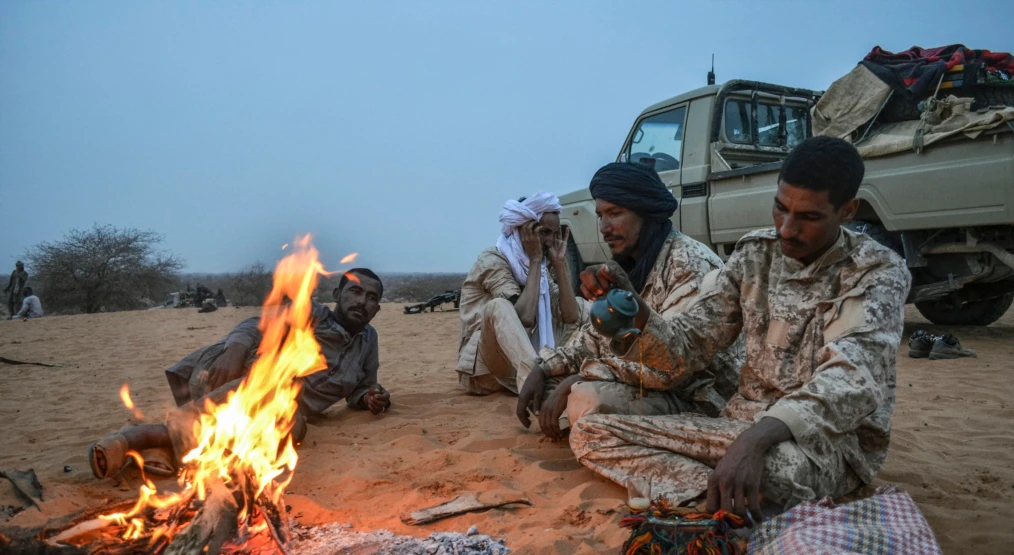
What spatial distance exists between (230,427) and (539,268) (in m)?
2.67

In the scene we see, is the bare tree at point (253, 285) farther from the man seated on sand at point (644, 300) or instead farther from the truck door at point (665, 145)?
the man seated on sand at point (644, 300)

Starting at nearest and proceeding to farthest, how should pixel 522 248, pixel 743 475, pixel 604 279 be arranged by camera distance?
pixel 743 475
pixel 604 279
pixel 522 248

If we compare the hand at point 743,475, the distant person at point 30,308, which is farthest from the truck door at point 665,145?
the distant person at point 30,308

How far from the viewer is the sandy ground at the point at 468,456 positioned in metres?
2.71

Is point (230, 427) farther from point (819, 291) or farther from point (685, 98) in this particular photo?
point (685, 98)

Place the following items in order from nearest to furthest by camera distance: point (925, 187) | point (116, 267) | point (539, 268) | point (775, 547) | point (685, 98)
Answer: point (775, 547)
point (539, 268)
point (925, 187)
point (685, 98)
point (116, 267)

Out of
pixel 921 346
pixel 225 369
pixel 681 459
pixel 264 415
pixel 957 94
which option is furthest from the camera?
pixel 957 94

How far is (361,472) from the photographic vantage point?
11.2 feet

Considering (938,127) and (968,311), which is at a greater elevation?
(938,127)

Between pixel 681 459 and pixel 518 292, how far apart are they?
248 centimetres

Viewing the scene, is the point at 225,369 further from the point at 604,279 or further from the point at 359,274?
the point at 604,279

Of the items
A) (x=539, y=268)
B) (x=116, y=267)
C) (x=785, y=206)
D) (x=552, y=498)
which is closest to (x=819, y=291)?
(x=785, y=206)

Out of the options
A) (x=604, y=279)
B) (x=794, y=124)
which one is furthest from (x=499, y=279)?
(x=794, y=124)

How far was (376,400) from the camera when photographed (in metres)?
4.55
